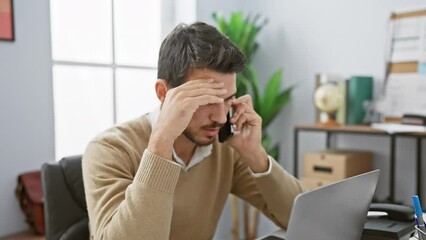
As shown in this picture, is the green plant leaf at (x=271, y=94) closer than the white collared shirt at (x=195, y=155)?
No

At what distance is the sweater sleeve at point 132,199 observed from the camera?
40.3 inches

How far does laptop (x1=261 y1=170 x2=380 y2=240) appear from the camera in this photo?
0.78 metres

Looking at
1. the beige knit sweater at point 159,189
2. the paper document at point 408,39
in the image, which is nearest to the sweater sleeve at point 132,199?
the beige knit sweater at point 159,189

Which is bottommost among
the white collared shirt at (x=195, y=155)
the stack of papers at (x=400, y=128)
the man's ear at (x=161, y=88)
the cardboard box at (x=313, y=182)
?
the cardboard box at (x=313, y=182)

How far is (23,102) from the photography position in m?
2.28

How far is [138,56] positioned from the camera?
300 centimetres

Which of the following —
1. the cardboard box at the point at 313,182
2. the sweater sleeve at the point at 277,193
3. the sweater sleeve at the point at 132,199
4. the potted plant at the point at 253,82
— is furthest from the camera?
the potted plant at the point at 253,82

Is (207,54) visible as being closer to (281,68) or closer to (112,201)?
(112,201)

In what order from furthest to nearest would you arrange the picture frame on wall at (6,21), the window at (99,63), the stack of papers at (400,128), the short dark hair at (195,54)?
the window at (99,63)
the stack of papers at (400,128)
the picture frame on wall at (6,21)
the short dark hair at (195,54)

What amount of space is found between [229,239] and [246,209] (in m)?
0.36

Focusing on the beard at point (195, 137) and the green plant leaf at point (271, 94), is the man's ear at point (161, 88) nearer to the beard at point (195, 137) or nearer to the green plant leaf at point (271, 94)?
the beard at point (195, 137)

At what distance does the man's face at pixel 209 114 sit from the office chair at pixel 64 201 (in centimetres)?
34

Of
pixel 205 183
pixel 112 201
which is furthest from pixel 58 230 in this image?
pixel 205 183

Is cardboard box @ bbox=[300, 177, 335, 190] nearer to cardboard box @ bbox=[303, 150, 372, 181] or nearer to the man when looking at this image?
cardboard box @ bbox=[303, 150, 372, 181]
